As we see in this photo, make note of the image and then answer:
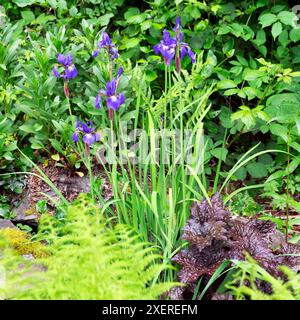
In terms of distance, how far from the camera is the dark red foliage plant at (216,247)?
8.25 feet

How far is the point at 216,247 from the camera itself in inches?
102

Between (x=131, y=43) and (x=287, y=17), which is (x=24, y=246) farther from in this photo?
(x=287, y=17)

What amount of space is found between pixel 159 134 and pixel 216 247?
737mm

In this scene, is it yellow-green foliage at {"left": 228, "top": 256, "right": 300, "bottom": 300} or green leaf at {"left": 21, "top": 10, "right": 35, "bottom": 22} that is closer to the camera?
yellow-green foliage at {"left": 228, "top": 256, "right": 300, "bottom": 300}

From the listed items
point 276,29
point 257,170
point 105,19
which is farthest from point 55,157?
point 276,29

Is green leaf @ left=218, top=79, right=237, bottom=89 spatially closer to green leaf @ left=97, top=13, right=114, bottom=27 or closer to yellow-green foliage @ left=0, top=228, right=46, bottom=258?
green leaf @ left=97, top=13, right=114, bottom=27

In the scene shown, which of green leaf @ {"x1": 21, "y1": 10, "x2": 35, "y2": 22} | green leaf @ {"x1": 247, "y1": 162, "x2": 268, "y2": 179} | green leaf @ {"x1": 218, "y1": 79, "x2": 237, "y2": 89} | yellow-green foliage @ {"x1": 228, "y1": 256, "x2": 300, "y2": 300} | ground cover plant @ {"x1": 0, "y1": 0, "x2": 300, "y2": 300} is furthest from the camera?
green leaf @ {"x1": 21, "y1": 10, "x2": 35, "y2": 22}

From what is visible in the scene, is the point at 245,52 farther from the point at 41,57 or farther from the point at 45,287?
the point at 45,287

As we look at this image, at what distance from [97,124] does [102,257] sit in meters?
2.32

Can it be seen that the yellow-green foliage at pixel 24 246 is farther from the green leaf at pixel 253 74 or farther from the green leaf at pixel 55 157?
the green leaf at pixel 253 74

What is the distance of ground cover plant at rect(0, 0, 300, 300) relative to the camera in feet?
8.61

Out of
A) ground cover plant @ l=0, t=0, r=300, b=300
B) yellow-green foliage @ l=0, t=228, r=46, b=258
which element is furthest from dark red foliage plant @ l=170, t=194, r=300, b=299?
yellow-green foliage @ l=0, t=228, r=46, b=258
